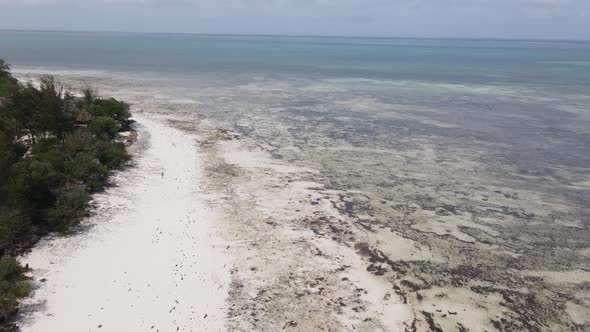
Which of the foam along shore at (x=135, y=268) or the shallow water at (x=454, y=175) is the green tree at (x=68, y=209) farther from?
the shallow water at (x=454, y=175)

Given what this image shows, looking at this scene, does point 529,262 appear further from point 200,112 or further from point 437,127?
point 200,112

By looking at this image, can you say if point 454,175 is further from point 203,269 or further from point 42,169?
point 42,169

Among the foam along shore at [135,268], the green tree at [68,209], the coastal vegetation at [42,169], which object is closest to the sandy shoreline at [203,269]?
the foam along shore at [135,268]

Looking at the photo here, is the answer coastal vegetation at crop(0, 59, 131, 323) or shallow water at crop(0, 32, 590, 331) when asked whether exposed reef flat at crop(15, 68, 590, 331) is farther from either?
coastal vegetation at crop(0, 59, 131, 323)

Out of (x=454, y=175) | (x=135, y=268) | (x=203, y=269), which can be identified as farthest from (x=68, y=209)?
(x=454, y=175)

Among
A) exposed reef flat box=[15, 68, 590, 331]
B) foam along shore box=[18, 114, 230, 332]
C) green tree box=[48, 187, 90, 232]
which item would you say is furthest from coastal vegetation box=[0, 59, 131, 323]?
exposed reef flat box=[15, 68, 590, 331]
